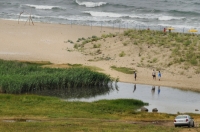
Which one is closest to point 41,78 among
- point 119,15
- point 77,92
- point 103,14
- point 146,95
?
point 77,92

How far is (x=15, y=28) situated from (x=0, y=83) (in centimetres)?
3956

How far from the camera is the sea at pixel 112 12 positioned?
114125 mm

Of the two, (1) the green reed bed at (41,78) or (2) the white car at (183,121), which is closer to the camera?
(2) the white car at (183,121)

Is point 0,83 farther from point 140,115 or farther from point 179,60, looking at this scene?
point 179,60

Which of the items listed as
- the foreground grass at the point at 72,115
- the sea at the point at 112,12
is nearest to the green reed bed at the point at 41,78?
the foreground grass at the point at 72,115

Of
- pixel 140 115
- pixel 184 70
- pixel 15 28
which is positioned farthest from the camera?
pixel 15 28

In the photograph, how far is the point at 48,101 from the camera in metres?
57.1

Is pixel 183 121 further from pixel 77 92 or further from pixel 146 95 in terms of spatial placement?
pixel 77 92

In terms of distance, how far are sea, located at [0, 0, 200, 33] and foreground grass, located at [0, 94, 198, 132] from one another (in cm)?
5133

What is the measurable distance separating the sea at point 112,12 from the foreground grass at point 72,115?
168ft

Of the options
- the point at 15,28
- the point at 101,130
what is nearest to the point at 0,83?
the point at 101,130

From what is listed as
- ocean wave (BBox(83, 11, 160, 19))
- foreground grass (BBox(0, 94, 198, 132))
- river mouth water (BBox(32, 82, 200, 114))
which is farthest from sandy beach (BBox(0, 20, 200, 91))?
ocean wave (BBox(83, 11, 160, 19))

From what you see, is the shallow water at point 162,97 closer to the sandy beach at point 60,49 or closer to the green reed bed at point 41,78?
the sandy beach at point 60,49

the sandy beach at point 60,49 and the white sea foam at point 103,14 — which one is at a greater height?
the sandy beach at point 60,49
